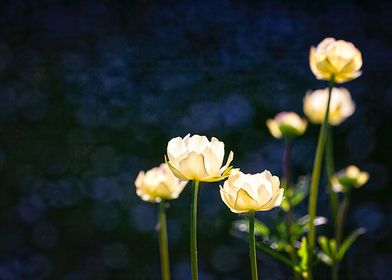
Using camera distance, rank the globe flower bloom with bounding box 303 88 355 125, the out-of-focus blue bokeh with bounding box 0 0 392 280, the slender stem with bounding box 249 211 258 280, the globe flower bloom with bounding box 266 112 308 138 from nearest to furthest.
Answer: the slender stem with bounding box 249 211 258 280 → the globe flower bloom with bounding box 266 112 308 138 → the globe flower bloom with bounding box 303 88 355 125 → the out-of-focus blue bokeh with bounding box 0 0 392 280

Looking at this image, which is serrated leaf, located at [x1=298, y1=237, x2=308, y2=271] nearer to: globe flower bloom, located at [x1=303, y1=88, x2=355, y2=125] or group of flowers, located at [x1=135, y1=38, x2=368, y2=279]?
group of flowers, located at [x1=135, y1=38, x2=368, y2=279]

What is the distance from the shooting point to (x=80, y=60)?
282 cm

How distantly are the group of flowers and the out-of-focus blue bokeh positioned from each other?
0.66 meters

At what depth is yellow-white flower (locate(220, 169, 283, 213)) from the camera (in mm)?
703

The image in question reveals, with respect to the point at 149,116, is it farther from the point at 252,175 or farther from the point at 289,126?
the point at 252,175

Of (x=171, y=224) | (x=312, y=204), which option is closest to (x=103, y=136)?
(x=171, y=224)

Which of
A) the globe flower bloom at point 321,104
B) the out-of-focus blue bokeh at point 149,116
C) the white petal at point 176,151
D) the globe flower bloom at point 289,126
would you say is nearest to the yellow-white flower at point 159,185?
the white petal at point 176,151

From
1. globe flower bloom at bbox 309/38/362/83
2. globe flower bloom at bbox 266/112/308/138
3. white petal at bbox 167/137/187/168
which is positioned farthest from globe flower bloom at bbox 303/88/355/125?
white petal at bbox 167/137/187/168

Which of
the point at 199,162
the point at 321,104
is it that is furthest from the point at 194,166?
the point at 321,104

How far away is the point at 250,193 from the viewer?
71cm

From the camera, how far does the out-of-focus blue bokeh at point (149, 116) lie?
6.56ft

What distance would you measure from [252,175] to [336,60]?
0.31 metres

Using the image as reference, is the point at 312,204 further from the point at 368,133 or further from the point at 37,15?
the point at 37,15

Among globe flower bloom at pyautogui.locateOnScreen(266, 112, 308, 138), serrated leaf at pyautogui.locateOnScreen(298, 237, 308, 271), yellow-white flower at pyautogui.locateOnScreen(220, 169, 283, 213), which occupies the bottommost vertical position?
serrated leaf at pyautogui.locateOnScreen(298, 237, 308, 271)
